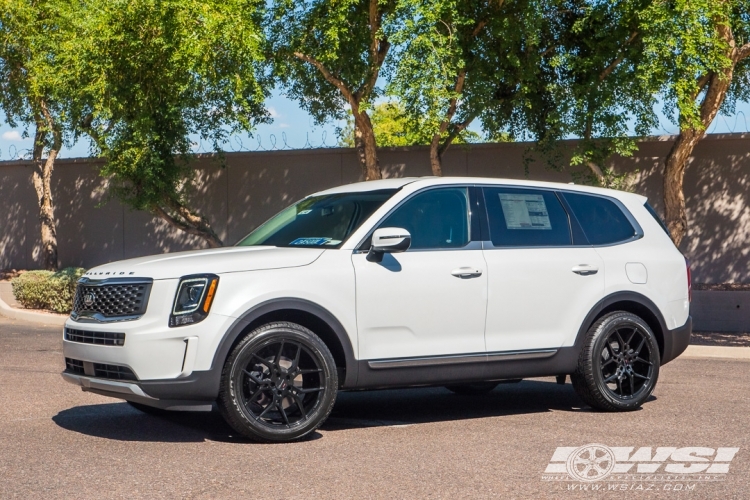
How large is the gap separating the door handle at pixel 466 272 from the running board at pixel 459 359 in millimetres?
610

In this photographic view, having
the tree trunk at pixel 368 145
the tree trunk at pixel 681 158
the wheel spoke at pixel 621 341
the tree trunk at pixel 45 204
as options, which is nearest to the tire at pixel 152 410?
the wheel spoke at pixel 621 341

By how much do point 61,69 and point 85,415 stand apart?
1037 centimetres

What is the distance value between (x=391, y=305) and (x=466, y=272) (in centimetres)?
72

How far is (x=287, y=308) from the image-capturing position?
7.18 meters

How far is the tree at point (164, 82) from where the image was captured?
15516mm

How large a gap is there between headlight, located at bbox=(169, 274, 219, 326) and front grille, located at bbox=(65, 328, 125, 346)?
41 cm

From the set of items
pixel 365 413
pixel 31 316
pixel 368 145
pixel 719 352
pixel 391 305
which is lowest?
pixel 719 352

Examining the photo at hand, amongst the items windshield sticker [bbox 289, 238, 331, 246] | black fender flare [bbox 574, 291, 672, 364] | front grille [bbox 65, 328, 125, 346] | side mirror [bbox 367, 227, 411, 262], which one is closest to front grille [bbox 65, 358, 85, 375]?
front grille [bbox 65, 328, 125, 346]

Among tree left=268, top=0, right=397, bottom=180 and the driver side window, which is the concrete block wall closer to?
tree left=268, top=0, right=397, bottom=180

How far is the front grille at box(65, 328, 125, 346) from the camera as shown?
7020 millimetres

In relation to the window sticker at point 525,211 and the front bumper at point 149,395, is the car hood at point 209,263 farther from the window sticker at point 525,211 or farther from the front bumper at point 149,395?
the window sticker at point 525,211

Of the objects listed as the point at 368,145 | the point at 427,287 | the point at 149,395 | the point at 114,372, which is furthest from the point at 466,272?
the point at 368,145

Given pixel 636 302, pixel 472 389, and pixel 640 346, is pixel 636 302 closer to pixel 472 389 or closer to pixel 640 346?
pixel 640 346

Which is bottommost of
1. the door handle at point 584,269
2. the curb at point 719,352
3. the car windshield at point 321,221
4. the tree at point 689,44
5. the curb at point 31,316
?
the curb at point 719,352
